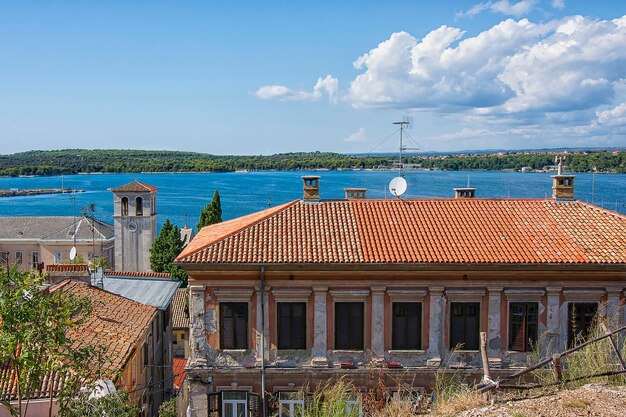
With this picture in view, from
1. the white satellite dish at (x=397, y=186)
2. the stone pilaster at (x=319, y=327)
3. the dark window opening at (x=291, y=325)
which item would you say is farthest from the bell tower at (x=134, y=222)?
the stone pilaster at (x=319, y=327)

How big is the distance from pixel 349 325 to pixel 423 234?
12.4 feet

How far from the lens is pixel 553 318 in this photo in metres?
19.3

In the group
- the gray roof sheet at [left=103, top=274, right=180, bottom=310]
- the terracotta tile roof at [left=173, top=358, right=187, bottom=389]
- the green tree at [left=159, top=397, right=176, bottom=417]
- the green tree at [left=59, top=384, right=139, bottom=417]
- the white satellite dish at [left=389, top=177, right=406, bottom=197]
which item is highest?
the white satellite dish at [left=389, top=177, right=406, bottom=197]

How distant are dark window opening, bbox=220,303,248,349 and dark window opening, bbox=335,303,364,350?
2.78 metres

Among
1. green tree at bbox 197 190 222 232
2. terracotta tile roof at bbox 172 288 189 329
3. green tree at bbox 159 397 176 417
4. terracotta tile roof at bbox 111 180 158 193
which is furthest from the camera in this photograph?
terracotta tile roof at bbox 111 180 158 193

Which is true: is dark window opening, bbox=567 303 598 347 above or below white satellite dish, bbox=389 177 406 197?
below

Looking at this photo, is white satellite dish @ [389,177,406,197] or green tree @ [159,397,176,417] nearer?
green tree @ [159,397,176,417]

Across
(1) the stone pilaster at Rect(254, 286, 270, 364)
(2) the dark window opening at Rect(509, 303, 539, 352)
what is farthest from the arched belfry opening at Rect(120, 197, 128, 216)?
(2) the dark window opening at Rect(509, 303, 539, 352)

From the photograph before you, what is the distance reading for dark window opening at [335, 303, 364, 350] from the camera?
1927 cm

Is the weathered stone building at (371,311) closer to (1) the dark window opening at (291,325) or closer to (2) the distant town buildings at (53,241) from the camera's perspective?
(1) the dark window opening at (291,325)

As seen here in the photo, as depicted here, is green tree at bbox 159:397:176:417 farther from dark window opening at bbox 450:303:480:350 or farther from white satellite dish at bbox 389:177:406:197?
white satellite dish at bbox 389:177:406:197

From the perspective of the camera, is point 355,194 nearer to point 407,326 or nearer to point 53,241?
point 407,326

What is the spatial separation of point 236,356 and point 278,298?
2.17m

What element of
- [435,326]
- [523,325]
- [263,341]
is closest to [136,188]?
[263,341]
